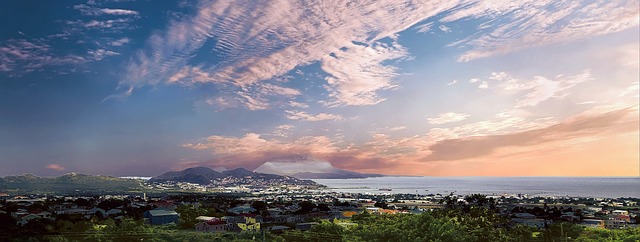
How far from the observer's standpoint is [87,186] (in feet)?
549

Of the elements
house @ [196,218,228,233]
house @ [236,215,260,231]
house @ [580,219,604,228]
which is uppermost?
house @ [196,218,228,233]

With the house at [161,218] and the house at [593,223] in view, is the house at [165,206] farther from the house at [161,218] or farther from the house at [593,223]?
the house at [593,223]

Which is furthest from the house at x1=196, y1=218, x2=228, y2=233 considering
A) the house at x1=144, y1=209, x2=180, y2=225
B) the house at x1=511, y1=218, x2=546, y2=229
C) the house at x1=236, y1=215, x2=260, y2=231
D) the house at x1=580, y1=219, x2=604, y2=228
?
the house at x1=580, y1=219, x2=604, y2=228

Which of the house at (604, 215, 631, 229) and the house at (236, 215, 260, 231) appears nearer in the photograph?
the house at (236, 215, 260, 231)

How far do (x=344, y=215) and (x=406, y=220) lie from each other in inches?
1731

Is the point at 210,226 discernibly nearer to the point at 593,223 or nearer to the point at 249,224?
the point at 249,224

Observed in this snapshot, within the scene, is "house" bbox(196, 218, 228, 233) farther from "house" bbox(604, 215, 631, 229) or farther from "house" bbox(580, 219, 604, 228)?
"house" bbox(604, 215, 631, 229)

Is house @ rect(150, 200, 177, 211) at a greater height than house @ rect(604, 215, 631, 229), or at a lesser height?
greater

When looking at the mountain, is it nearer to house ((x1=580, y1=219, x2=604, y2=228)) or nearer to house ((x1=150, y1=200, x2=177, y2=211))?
house ((x1=150, y1=200, x2=177, y2=211))

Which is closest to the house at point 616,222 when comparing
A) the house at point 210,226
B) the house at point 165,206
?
the house at point 210,226

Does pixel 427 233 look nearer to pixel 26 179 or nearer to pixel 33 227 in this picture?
pixel 33 227

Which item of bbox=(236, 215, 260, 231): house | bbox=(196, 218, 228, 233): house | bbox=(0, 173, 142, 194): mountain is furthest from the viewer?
bbox=(0, 173, 142, 194): mountain

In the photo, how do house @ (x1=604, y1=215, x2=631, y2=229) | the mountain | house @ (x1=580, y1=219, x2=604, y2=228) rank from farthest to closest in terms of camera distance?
the mountain → house @ (x1=580, y1=219, x2=604, y2=228) → house @ (x1=604, y1=215, x2=631, y2=229)

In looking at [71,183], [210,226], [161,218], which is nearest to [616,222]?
[210,226]
